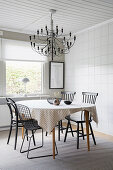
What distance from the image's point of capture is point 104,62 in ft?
14.5

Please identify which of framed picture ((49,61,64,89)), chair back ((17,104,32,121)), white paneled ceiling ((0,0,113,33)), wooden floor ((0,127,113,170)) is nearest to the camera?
wooden floor ((0,127,113,170))

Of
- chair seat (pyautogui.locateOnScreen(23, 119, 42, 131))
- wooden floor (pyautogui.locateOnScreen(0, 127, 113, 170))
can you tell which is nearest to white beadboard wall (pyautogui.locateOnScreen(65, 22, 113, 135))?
wooden floor (pyautogui.locateOnScreen(0, 127, 113, 170))

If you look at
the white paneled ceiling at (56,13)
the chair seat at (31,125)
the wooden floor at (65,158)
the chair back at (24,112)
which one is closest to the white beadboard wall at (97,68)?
the white paneled ceiling at (56,13)

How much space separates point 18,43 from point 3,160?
9.83ft

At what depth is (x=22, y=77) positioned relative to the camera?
17.0 ft

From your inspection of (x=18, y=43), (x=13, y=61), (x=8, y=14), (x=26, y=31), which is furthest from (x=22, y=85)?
(x=8, y=14)

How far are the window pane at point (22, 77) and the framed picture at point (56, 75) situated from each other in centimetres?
31

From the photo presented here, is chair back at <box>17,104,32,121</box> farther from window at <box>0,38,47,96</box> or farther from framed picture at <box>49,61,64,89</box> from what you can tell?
framed picture at <box>49,61,64,89</box>

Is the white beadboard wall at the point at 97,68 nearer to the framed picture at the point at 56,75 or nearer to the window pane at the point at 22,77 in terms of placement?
the framed picture at the point at 56,75

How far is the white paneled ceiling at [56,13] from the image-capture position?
11.1ft

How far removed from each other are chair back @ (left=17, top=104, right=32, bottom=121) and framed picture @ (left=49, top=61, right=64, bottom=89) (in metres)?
2.32

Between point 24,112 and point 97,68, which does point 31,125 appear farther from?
point 97,68

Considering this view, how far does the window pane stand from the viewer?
16.4ft

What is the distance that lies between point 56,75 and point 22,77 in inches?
38.4
